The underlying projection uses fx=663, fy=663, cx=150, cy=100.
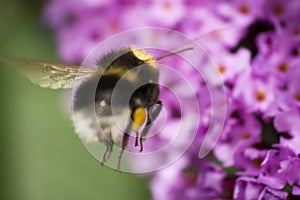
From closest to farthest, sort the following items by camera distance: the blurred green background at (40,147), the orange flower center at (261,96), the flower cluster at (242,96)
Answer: the flower cluster at (242,96), the orange flower center at (261,96), the blurred green background at (40,147)

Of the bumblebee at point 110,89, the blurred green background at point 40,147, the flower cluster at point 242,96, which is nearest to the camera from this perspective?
the bumblebee at point 110,89

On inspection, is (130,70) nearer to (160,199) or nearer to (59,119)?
(160,199)

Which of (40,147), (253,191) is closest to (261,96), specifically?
(253,191)

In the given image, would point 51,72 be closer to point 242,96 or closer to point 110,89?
point 110,89

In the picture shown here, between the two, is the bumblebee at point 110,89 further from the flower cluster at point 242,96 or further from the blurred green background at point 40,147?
the blurred green background at point 40,147

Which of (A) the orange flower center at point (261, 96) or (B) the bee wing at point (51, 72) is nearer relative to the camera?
(B) the bee wing at point (51, 72)

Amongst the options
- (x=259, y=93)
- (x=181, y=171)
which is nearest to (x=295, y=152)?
(x=259, y=93)

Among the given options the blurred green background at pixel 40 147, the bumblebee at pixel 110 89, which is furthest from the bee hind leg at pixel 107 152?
the blurred green background at pixel 40 147
